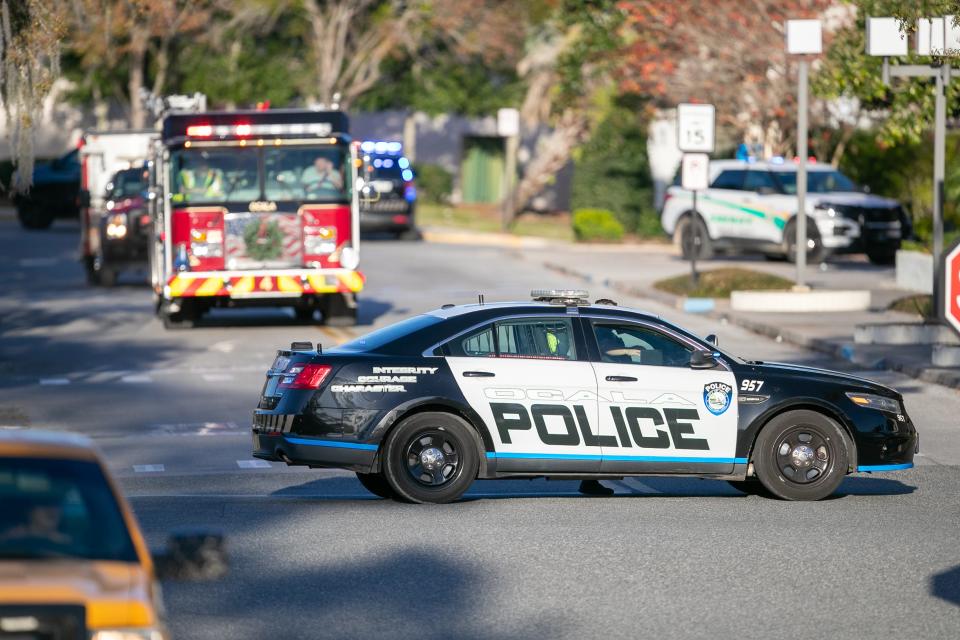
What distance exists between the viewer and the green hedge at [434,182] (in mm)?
53688

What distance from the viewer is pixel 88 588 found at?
5.15 m

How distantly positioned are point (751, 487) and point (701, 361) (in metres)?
1.25

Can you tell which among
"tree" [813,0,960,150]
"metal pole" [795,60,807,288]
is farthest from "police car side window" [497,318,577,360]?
"metal pole" [795,60,807,288]

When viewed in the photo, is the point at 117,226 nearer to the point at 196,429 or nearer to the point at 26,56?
the point at 26,56

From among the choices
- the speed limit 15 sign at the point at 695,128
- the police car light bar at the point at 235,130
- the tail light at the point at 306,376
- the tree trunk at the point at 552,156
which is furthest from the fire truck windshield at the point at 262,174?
the tree trunk at the point at 552,156

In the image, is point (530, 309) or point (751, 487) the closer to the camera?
point (530, 309)

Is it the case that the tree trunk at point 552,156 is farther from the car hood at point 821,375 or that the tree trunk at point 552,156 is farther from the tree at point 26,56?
the car hood at point 821,375

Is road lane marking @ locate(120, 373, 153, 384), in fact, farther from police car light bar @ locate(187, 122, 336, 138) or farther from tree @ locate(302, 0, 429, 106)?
tree @ locate(302, 0, 429, 106)

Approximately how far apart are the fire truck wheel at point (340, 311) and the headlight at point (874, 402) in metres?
13.2

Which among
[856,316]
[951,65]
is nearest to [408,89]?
[856,316]

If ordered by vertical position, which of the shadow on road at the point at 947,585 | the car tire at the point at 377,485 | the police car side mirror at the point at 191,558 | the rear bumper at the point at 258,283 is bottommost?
the shadow on road at the point at 947,585

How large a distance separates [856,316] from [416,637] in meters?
17.8

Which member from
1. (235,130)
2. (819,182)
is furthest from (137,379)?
(819,182)

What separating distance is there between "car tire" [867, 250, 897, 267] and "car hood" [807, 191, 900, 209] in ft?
3.30
